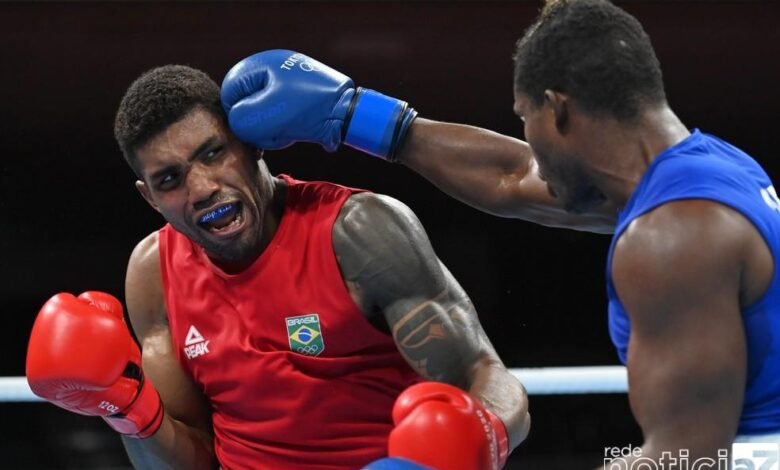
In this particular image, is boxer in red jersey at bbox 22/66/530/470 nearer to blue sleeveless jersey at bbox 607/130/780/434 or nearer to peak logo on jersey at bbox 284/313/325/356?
peak logo on jersey at bbox 284/313/325/356

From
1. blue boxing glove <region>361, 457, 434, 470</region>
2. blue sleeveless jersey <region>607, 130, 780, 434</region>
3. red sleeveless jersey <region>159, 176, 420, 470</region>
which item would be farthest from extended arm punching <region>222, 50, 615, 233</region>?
blue boxing glove <region>361, 457, 434, 470</region>

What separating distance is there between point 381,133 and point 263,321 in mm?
428

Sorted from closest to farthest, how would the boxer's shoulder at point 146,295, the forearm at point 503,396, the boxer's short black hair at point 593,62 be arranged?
the boxer's short black hair at point 593,62 < the forearm at point 503,396 < the boxer's shoulder at point 146,295

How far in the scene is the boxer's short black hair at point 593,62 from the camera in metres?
1.49

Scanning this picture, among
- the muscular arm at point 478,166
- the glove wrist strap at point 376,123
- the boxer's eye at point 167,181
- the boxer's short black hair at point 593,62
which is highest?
the boxer's short black hair at point 593,62

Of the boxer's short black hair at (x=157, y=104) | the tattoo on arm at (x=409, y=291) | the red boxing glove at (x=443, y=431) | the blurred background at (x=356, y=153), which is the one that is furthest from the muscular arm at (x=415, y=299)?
the blurred background at (x=356, y=153)

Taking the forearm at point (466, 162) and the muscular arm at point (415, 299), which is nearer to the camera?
the muscular arm at point (415, 299)

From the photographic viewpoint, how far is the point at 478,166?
85.8 inches

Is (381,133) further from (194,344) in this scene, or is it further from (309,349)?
(194,344)

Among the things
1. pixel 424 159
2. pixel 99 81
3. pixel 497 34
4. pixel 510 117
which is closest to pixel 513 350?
pixel 510 117

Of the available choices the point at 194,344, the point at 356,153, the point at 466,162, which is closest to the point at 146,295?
the point at 194,344

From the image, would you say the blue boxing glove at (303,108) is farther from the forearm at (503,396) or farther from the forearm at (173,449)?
the forearm at (173,449)

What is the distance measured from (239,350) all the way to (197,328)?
0.12 m

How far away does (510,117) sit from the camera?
4.30 m
